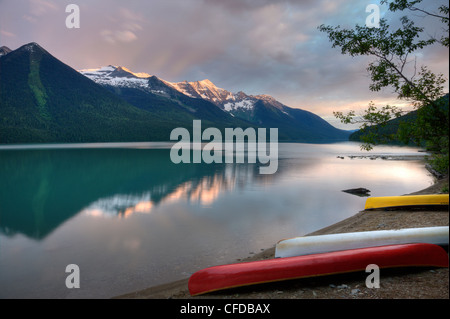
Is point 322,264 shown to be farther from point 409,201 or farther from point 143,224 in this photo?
point 143,224

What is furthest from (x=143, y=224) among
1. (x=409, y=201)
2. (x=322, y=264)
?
(x=409, y=201)

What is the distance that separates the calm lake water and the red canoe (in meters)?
3.48

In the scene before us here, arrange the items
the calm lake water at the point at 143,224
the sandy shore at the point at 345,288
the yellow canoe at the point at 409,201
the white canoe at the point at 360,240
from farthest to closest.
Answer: the yellow canoe at the point at 409,201, the calm lake water at the point at 143,224, the white canoe at the point at 360,240, the sandy shore at the point at 345,288

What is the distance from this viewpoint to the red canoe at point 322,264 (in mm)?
8195

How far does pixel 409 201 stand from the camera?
17094mm

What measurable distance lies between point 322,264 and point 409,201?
12.7 meters

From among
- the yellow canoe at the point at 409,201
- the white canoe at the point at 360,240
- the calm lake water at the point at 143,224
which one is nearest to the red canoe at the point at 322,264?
the white canoe at the point at 360,240

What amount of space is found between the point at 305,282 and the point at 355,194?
24.5 meters

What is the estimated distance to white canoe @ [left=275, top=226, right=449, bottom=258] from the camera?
9250 mm

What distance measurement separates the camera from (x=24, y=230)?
18.2 m

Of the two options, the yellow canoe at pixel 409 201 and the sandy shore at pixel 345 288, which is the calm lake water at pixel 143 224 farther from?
the yellow canoe at pixel 409 201

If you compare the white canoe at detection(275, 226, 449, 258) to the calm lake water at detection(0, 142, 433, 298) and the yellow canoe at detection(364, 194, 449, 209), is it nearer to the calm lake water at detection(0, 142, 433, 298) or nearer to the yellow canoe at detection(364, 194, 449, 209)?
the calm lake water at detection(0, 142, 433, 298)

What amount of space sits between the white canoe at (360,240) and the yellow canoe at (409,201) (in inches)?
313

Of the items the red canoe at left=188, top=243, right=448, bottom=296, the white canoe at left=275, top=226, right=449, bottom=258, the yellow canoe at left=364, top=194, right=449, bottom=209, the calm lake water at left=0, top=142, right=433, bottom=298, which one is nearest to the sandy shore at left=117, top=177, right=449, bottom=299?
the red canoe at left=188, top=243, right=448, bottom=296
